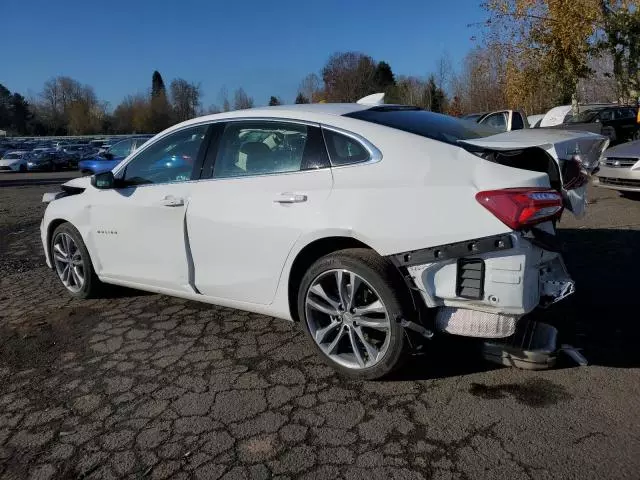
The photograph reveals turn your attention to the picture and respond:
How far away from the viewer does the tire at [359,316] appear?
3021 millimetres

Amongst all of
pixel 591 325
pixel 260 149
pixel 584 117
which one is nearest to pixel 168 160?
pixel 260 149

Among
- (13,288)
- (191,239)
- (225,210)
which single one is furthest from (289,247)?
(13,288)

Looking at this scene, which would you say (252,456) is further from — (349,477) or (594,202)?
(594,202)

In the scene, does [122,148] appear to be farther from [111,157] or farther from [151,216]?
[151,216]

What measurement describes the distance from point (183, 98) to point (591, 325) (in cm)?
9709

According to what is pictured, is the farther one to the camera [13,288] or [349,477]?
[13,288]

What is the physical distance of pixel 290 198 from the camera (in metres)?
3.35

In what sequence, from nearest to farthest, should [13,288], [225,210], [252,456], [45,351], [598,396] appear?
[252,456]
[598,396]
[225,210]
[45,351]
[13,288]

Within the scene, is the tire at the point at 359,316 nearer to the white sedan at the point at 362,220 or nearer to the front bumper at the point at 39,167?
the white sedan at the point at 362,220

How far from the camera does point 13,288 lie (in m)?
5.79

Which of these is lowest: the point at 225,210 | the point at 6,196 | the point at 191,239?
the point at 6,196

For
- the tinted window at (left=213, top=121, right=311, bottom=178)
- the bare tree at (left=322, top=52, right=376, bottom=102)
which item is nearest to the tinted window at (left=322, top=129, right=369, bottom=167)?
the tinted window at (left=213, top=121, right=311, bottom=178)

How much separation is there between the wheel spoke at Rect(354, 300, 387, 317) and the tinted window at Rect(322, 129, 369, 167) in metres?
0.85

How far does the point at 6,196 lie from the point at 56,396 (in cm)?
1526
